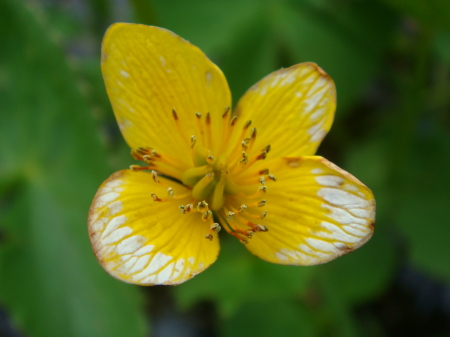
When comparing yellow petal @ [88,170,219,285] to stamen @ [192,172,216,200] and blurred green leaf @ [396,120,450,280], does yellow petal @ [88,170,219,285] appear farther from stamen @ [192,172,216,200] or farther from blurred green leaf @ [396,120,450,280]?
blurred green leaf @ [396,120,450,280]

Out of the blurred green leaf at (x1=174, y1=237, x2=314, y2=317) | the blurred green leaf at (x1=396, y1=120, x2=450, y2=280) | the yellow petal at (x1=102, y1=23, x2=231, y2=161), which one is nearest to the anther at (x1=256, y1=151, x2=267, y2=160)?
the yellow petal at (x1=102, y1=23, x2=231, y2=161)

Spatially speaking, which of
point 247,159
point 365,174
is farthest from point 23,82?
point 365,174

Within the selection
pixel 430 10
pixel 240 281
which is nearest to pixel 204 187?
pixel 240 281

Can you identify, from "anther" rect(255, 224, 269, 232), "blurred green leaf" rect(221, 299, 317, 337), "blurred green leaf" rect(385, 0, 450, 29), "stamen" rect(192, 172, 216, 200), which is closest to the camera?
"anther" rect(255, 224, 269, 232)

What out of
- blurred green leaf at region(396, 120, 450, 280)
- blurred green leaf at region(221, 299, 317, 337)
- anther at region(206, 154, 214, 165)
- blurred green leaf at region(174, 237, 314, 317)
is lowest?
blurred green leaf at region(221, 299, 317, 337)

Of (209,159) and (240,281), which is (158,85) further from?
(240,281)

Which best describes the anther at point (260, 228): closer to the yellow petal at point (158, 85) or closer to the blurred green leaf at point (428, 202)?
the yellow petal at point (158, 85)
